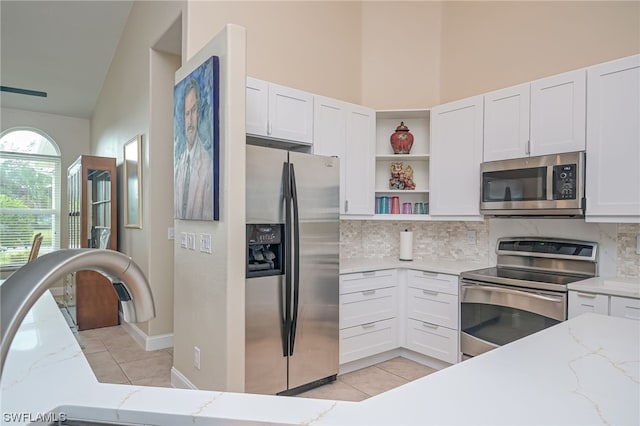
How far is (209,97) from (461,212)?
7.46ft

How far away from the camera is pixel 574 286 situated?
243 centimetres

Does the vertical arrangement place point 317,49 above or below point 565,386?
above

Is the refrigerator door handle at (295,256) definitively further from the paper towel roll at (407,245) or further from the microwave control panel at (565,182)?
the microwave control panel at (565,182)

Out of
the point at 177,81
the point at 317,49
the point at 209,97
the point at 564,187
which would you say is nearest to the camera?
the point at 209,97

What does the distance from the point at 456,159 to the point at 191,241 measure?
2.32 m

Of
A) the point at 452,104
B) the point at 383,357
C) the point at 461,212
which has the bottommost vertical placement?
the point at 383,357

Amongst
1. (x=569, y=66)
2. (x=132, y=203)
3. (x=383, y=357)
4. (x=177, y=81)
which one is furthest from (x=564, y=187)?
(x=132, y=203)

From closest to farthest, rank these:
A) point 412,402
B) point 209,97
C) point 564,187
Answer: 1. point 412,402
2. point 209,97
3. point 564,187

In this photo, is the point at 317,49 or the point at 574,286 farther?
the point at 317,49

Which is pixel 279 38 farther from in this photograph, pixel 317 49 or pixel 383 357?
pixel 383 357

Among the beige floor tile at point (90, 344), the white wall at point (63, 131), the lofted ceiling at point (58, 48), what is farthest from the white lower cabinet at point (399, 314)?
the white wall at point (63, 131)

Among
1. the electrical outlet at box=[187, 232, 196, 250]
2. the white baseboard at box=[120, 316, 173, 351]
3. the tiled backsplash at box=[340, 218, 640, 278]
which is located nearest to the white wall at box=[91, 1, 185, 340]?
the white baseboard at box=[120, 316, 173, 351]

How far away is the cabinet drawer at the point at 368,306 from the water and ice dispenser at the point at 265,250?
2.35 ft

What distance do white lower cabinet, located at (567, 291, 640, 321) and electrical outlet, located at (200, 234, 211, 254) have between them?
230cm
